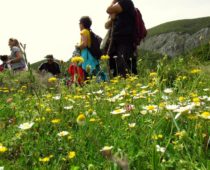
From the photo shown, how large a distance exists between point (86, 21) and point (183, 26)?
6856cm

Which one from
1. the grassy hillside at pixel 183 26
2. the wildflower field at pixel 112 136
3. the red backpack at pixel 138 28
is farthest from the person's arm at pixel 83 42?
the grassy hillside at pixel 183 26

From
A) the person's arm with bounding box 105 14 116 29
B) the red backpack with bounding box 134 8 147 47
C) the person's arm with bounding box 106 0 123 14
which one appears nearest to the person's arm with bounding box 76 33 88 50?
the person's arm with bounding box 105 14 116 29

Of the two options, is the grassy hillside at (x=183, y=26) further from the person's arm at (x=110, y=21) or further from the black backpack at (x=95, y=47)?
the person's arm at (x=110, y=21)

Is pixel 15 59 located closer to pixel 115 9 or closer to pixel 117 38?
pixel 117 38

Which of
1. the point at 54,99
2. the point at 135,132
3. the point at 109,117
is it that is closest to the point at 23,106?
the point at 54,99

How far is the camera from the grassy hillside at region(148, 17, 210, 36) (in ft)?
226

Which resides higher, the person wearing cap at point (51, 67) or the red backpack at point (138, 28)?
the red backpack at point (138, 28)

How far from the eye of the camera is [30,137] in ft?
9.20

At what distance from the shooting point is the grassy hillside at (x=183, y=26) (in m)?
69.0

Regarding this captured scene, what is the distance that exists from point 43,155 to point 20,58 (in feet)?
22.8

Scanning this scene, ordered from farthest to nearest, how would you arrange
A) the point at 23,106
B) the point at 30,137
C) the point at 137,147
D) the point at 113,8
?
the point at 113,8, the point at 23,106, the point at 30,137, the point at 137,147

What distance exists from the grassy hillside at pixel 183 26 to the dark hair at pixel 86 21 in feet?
199

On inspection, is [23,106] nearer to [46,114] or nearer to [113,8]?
[46,114]

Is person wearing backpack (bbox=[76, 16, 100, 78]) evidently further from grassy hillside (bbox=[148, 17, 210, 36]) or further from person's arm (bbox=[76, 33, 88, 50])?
grassy hillside (bbox=[148, 17, 210, 36])
